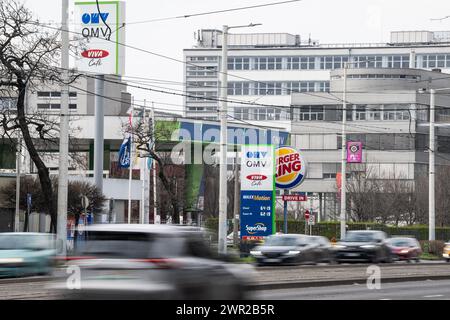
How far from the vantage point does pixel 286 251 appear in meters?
40.6

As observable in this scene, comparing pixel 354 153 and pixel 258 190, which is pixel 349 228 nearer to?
pixel 354 153

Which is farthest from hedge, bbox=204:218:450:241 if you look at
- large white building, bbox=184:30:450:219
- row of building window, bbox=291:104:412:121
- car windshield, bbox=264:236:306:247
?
car windshield, bbox=264:236:306:247

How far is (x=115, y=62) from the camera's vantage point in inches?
2106

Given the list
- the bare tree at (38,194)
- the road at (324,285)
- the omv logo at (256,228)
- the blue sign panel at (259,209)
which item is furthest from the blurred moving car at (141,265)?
the bare tree at (38,194)

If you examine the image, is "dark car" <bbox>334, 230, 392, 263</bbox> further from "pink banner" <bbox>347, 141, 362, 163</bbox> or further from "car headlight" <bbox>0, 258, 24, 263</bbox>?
"pink banner" <bbox>347, 141, 362, 163</bbox>

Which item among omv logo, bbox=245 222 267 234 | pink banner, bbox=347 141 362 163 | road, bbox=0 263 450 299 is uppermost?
pink banner, bbox=347 141 362 163

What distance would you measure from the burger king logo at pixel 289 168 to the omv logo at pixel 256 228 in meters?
3.21

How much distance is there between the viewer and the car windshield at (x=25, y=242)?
Result: 106 feet

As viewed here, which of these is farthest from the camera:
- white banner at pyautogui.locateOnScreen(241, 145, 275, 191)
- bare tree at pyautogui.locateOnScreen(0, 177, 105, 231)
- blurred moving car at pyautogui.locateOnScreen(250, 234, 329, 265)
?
bare tree at pyautogui.locateOnScreen(0, 177, 105, 231)

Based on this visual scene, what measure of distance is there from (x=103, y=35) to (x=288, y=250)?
17967mm

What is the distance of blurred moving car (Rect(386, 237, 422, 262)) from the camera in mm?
49531

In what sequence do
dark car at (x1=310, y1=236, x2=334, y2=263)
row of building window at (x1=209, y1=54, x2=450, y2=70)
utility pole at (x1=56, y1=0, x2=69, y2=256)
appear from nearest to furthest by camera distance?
1. utility pole at (x1=56, y1=0, x2=69, y2=256)
2. dark car at (x1=310, y1=236, x2=334, y2=263)
3. row of building window at (x1=209, y1=54, x2=450, y2=70)

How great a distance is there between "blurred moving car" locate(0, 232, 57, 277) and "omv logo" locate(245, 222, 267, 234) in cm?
2053

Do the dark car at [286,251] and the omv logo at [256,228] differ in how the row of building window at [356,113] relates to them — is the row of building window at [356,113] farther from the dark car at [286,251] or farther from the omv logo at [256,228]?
the dark car at [286,251]
